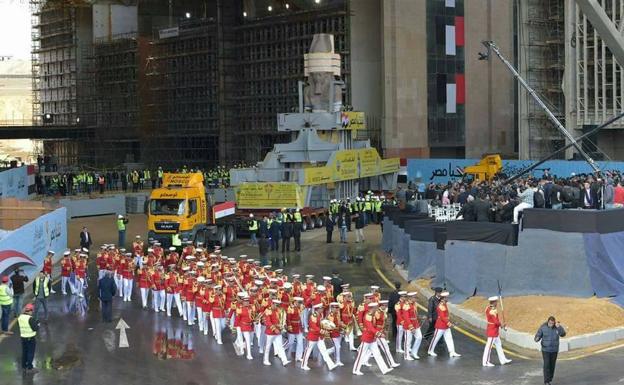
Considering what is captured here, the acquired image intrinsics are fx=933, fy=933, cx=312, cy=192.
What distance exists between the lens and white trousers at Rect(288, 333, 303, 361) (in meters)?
20.1

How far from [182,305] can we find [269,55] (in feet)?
140

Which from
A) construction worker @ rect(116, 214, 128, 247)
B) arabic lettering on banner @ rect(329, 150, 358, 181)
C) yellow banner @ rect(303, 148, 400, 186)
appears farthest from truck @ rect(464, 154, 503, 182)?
construction worker @ rect(116, 214, 128, 247)

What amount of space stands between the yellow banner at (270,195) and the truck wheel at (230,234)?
276 cm

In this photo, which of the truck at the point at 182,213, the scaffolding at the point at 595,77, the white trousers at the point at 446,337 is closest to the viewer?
the white trousers at the point at 446,337

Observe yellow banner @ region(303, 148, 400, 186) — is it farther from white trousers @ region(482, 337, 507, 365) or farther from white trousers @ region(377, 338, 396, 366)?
white trousers @ region(482, 337, 507, 365)

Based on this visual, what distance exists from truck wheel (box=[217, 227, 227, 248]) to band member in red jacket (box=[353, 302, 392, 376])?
19.9 metres

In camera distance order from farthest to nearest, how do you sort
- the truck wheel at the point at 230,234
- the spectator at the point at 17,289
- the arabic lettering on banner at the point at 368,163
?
the arabic lettering on banner at the point at 368,163
the truck wheel at the point at 230,234
the spectator at the point at 17,289

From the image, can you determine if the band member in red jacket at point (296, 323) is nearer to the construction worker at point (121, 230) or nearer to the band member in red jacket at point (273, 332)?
the band member in red jacket at point (273, 332)

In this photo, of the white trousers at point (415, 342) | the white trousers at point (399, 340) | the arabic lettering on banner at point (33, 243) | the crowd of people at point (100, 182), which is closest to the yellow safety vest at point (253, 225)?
the arabic lettering on banner at point (33, 243)

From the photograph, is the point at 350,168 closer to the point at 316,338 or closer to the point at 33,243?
the point at 33,243

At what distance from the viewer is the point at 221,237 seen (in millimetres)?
38656

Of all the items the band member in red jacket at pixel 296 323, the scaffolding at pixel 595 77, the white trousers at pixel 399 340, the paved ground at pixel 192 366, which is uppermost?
the scaffolding at pixel 595 77

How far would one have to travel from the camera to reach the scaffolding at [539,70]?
61062mm

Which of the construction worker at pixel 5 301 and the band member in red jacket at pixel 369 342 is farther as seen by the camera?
the construction worker at pixel 5 301
